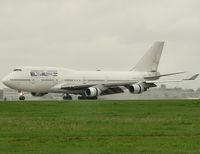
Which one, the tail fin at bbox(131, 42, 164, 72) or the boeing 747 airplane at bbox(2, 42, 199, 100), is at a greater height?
the tail fin at bbox(131, 42, 164, 72)

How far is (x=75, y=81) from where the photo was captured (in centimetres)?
7888

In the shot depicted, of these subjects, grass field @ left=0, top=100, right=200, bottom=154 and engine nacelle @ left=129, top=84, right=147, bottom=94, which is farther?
engine nacelle @ left=129, top=84, right=147, bottom=94

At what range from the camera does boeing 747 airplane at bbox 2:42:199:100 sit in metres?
75.5

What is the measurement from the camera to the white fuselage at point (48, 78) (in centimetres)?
7544

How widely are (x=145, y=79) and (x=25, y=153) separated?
68428mm

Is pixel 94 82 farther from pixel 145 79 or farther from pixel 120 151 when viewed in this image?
pixel 120 151

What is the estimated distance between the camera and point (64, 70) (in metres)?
79.2

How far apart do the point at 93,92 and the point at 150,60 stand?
16111mm

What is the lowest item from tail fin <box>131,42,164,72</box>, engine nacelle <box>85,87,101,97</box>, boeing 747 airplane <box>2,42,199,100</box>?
engine nacelle <box>85,87,101,97</box>

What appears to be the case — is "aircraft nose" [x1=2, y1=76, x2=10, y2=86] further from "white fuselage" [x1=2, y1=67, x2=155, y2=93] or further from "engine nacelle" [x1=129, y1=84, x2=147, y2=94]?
"engine nacelle" [x1=129, y1=84, x2=147, y2=94]

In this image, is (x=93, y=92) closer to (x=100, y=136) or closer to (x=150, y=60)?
(x=150, y=60)

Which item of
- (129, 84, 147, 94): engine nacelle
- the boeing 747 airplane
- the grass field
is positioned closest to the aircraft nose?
the boeing 747 airplane

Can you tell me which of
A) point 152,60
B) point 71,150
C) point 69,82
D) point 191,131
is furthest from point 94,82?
point 71,150

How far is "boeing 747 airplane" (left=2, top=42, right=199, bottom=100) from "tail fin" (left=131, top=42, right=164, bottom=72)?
7.15ft
